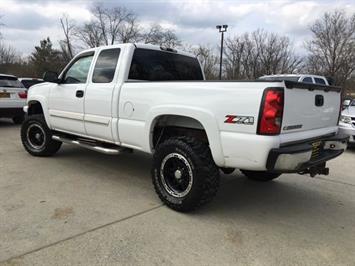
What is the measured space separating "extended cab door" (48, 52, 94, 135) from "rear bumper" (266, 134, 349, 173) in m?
3.10

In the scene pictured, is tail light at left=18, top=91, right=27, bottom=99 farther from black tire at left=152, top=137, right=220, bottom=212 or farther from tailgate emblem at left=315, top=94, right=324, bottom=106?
tailgate emblem at left=315, top=94, right=324, bottom=106

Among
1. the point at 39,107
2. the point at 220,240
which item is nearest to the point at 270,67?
the point at 39,107

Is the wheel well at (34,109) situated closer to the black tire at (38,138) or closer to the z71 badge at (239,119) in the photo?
the black tire at (38,138)

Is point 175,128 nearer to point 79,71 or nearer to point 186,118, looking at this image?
point 186,118

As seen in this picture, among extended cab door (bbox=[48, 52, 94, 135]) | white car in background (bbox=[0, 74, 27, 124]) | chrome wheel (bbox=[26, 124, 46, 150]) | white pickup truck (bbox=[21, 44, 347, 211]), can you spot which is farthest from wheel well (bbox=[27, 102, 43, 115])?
white car in background (bbox=[0, 74, 27, 124])

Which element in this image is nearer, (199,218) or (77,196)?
(199,218)

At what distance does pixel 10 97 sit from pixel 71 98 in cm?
595

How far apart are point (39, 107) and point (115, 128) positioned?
266 centimetres

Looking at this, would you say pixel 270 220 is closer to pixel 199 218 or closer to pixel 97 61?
pixel 199 218

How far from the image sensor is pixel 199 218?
12.5 ft

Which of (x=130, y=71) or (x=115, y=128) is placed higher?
(x=130, y=71)

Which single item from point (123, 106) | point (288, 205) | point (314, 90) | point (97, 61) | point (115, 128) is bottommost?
point (288, 205)

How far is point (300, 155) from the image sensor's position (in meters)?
3.28

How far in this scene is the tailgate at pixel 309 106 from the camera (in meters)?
3.25
